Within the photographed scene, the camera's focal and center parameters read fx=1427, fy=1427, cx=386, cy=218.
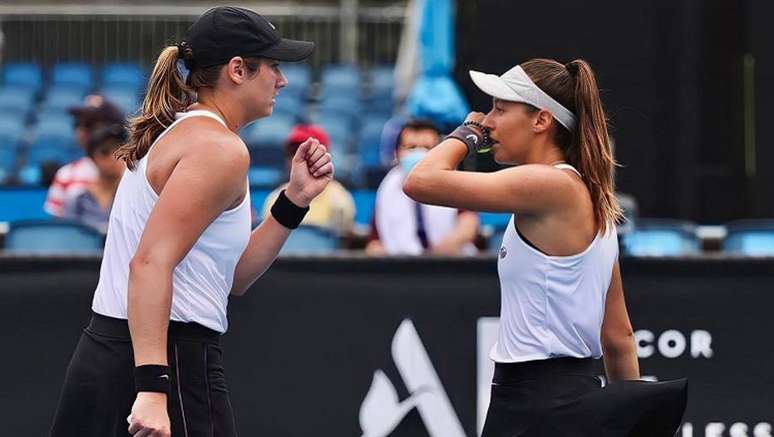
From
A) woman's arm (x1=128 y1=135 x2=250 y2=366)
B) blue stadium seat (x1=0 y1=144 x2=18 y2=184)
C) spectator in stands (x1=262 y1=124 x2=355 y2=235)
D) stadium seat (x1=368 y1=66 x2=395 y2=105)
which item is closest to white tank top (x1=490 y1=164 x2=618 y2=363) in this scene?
woman's arm (x1=128 y1=135 x2=250 y2=366)

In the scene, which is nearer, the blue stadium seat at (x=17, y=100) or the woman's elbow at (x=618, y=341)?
the woman's elbow at (x=618, y=341)

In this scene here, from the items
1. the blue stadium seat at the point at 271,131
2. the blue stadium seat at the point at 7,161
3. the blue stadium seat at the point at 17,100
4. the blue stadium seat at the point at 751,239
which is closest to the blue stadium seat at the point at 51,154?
the blue stadium seat at the point at 7,161

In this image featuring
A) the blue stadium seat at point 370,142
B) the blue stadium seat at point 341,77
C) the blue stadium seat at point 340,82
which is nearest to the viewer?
the blue stadium seat at point 370,142

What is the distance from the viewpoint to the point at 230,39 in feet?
12.1

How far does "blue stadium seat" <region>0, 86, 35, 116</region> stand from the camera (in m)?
14.4

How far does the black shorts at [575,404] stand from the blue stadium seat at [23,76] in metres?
12.2

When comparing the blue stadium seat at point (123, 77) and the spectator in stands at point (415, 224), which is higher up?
the blue stadium seat at point (123, 77)

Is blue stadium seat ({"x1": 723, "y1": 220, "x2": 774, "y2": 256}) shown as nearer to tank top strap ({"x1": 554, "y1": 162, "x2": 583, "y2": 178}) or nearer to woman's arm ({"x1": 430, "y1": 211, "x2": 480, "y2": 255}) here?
woman's arm ({"x1": 430, "y1": 211, "x2": 480, "y2": 255})

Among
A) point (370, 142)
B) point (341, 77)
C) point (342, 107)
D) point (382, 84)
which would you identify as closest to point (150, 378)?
point (370, 142)

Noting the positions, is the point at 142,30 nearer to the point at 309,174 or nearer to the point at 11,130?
the point at 11,130

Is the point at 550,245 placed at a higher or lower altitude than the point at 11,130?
higher

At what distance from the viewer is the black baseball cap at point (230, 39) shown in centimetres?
370

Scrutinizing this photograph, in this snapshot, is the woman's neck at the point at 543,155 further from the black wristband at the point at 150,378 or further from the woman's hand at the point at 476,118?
the black wristband at the point at 150,378

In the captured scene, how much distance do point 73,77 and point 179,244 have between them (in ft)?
40.7
